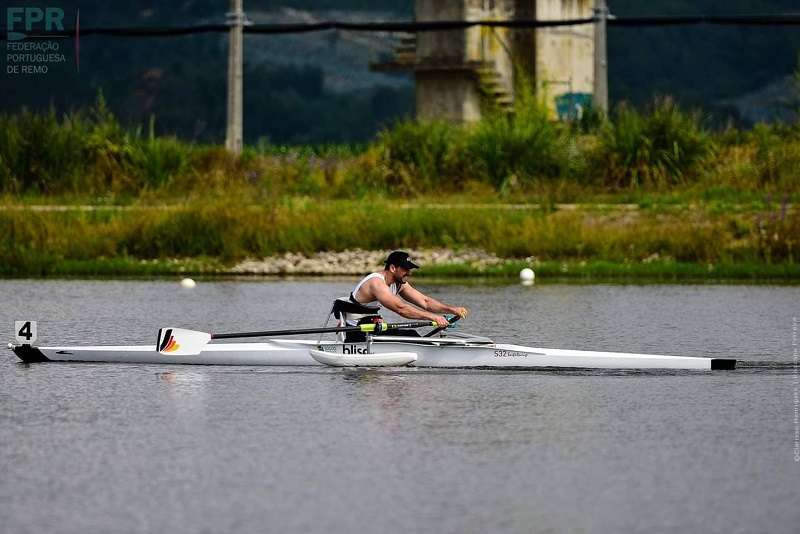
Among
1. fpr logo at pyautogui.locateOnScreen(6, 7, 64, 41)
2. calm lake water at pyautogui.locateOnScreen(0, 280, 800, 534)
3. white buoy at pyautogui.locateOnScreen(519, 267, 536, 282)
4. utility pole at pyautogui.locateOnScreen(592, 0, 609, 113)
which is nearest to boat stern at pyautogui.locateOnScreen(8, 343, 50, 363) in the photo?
calm lake water at pyautogui.locateOnScreen(0, 280, 800, 534)

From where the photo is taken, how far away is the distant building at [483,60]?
2216 inches

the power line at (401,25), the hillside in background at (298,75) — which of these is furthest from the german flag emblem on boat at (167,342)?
the hillside in background at (298,75)

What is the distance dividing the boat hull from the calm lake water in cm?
12

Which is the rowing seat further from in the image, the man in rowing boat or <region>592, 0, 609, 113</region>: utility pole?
<region>592, 0, 609, 113</region>: utility pole

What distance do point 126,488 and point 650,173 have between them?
88.1 feet

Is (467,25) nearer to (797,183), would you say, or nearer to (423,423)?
(797,183)

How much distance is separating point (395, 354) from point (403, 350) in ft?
0.36

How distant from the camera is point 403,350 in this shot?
18156 mm

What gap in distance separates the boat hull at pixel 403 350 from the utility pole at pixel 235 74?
2406cm

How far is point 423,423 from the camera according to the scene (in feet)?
46.8

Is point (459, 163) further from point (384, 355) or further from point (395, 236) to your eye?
point (384, 355)

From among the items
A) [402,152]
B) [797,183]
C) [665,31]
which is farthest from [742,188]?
[665,31]

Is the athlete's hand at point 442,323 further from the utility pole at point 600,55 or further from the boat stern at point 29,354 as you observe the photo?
the utility pole at point 600,55

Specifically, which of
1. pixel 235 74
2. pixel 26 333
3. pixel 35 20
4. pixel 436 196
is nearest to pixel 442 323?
pixel 26 333
